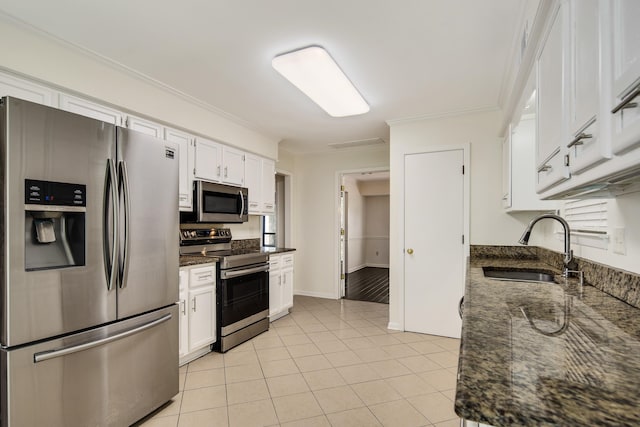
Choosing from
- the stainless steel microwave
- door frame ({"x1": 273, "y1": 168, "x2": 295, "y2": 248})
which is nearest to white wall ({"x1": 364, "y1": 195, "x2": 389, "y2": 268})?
door frame ({"x1": 273, "y1": 168, "x2": 295, "y2": 248})

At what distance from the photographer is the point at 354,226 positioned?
8.03 meters

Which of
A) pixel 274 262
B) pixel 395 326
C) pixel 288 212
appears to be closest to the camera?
pixel 395 326

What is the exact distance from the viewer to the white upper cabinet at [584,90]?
743mm

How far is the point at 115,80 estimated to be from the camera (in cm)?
241

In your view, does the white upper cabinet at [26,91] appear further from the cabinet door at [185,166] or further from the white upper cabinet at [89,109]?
the cabinet door at [185,166]

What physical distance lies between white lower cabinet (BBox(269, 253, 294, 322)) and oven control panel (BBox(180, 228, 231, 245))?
2.03 ft


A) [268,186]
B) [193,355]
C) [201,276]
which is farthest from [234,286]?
[268,186]

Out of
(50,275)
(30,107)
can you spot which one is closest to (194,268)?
(50,275)

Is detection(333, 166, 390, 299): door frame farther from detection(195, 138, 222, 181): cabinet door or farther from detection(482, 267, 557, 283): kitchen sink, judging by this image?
detection(482, 267, 557, 283): kitchen sink

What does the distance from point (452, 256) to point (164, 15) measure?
3289mm

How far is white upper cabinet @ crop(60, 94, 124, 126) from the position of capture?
2.15 meters

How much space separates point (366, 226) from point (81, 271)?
25.4ft

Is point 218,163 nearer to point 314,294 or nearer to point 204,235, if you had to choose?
point 204,235

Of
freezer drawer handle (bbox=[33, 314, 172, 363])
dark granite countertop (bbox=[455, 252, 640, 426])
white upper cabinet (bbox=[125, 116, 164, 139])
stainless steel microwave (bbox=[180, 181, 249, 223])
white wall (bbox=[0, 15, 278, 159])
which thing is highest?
white wall (bbox=[0, 15, 278, 159])
